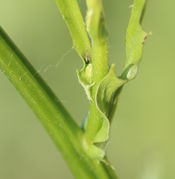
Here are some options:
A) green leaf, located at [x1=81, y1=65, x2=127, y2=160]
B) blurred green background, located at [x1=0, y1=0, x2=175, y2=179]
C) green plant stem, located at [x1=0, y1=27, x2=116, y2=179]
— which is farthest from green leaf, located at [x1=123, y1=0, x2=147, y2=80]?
blurred green background, located at [x1=0, y1=0, x2=175, y2=179]

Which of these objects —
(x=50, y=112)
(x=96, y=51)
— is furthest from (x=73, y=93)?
(x=96, y=51)

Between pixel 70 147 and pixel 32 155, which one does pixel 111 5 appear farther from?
pixel 70 147

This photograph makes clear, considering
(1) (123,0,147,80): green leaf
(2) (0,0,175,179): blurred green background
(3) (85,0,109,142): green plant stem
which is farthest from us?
(2) (0,0,175,179): blurred green background

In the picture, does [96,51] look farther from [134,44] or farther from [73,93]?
[73,93]

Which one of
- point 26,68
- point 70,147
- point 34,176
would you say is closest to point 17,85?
point 26,68

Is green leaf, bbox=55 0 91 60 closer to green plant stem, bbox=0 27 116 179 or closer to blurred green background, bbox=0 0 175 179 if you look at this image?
green plant stem, bbox=0 27 116 179

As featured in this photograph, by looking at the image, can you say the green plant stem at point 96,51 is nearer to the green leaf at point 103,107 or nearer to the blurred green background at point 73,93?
the green leaf at point 103,107
